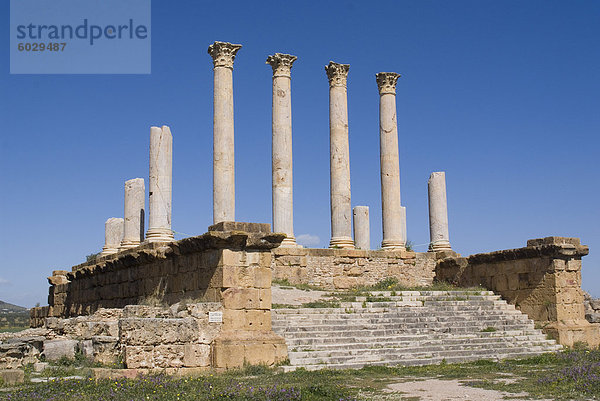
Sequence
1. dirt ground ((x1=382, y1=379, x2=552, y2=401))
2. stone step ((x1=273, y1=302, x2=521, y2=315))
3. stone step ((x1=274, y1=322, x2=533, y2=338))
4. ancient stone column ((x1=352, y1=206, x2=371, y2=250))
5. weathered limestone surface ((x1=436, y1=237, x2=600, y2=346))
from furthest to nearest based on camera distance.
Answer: ancient stone column ((x1=352, y1=206, x2=371, y2=250)) < weathered limestone surface ((x1=436, y1=237, x2=600, y2=346)) < stone step ((x1=273, y1=302, x2=521, y2=315)) < stone step ((x1=274, y1=322, x2=533, y2=338)) < dirt ground ((x1=382, y1=379, x2=552, y2=401))

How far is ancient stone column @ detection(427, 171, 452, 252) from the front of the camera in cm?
2580

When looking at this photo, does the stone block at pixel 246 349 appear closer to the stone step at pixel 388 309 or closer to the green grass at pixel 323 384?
the green grass at pixel 323 384

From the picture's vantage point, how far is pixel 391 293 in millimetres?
19297

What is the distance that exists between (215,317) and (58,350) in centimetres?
308

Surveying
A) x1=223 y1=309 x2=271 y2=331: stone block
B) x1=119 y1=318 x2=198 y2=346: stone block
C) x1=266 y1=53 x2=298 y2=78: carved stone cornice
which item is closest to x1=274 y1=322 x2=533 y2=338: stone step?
x1=223 y1=309 x2=271 y2=331: stone block

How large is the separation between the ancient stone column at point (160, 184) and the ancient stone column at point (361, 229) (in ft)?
28.9

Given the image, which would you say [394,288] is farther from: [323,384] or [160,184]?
[323,384]

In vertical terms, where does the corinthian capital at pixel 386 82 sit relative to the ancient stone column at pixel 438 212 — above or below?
above

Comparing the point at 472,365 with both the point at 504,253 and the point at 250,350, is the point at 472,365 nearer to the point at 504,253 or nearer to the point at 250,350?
the point at 250,350

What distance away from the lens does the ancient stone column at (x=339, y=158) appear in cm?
2483

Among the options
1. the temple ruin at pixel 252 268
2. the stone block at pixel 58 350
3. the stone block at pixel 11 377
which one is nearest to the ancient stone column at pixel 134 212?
the temple ruin at pixel 252 268

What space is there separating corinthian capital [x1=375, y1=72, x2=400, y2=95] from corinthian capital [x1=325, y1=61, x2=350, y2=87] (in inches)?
55.8

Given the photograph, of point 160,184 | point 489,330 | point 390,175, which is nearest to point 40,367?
point 489,330

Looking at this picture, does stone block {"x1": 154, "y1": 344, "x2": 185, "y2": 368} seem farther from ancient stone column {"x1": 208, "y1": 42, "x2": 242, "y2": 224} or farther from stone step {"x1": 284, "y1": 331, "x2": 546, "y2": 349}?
ancient stone column {"x1": 208, "y1": 42, "x2": 242, "y2": 224}
